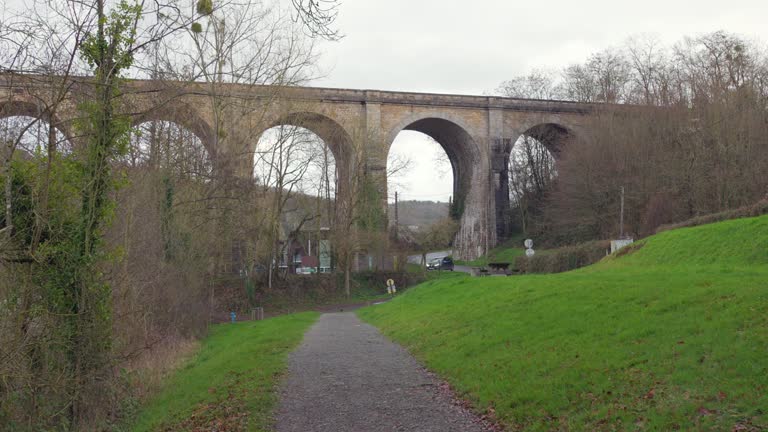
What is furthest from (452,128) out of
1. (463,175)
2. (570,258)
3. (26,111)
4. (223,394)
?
(223,394)

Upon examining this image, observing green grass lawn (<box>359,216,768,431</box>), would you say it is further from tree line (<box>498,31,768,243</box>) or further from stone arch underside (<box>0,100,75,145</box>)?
tree line (<box>498,31,768,243</box>)

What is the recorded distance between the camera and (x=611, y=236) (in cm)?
3594

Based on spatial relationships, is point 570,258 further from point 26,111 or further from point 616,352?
point 26,111

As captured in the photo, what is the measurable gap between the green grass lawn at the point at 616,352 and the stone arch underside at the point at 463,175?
32261mm

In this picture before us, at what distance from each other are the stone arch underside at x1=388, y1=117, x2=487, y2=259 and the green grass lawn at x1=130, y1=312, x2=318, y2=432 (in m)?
31.7

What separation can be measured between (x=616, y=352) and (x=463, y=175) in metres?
42.3

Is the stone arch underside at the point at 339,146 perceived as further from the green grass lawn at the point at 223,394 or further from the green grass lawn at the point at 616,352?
the green grass lawn at the point at 616,352

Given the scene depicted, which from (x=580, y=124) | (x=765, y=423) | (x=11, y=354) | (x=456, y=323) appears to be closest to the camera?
(x=765, y=423)

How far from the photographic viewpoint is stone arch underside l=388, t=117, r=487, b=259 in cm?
4606

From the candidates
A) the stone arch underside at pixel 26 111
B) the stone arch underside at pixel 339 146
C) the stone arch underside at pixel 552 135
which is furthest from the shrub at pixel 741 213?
the stone arch underside at pixel 552 135

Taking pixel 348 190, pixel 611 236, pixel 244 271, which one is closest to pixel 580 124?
pixel 611 236

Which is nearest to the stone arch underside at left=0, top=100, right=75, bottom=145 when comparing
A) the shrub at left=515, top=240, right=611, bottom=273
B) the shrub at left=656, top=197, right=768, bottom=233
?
the shrub at left=656, top=197, right=768, bottom=233

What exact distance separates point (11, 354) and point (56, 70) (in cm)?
363

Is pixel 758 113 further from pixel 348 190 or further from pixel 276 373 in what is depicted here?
pixel 276 373
